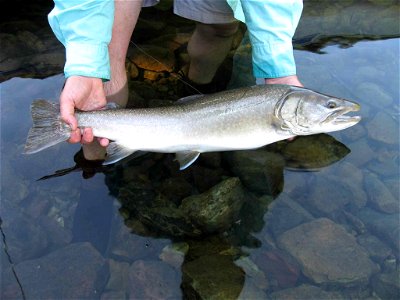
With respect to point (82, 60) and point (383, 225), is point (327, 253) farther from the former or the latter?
point (82, 60)

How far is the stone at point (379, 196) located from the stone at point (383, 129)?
545 millimetres

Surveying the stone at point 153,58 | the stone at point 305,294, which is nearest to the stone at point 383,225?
the stone at point 305,294

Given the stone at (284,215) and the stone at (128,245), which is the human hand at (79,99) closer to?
the stone at (128,245)

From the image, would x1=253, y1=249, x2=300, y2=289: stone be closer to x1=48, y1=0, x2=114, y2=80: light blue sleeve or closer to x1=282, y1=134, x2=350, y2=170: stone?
x1=282, y1=134, x2=350, y2=170: stone

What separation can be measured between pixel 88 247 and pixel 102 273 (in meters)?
0.25

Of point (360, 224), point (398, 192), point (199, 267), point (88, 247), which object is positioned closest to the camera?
point (199, 267)

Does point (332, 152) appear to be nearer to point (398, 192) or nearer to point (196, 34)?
point (398, 192)

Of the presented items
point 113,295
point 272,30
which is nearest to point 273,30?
point 272,30

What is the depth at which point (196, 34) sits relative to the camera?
4.30 meters

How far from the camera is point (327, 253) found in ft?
9.45

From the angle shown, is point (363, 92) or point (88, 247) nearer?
point (88, 247)

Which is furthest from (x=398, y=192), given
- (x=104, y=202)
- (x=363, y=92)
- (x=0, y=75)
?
(x=0, y=75)

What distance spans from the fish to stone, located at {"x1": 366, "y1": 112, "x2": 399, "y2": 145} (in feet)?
3.72

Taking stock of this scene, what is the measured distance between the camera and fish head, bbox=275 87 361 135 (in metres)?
2.86
